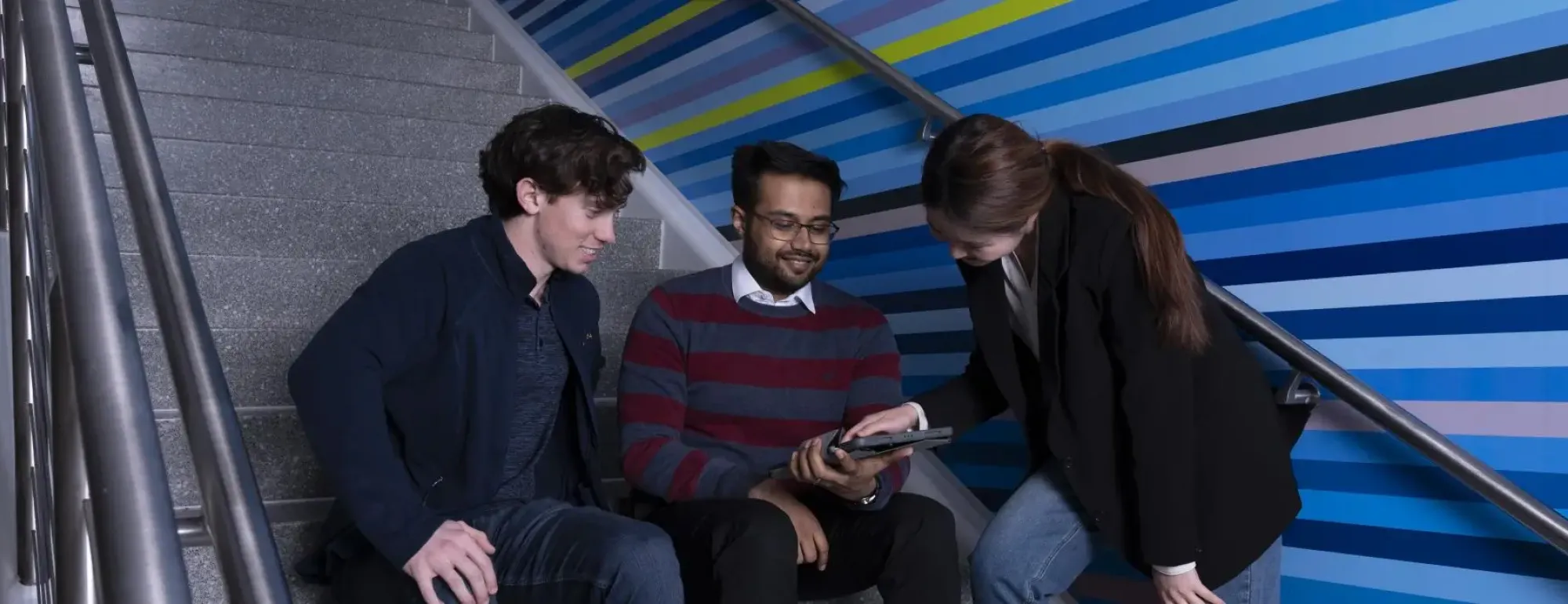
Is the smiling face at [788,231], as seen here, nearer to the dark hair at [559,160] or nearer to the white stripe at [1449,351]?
the dark hair at [559,160]

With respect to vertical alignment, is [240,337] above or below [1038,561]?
above

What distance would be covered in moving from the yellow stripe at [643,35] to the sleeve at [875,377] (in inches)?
41.6

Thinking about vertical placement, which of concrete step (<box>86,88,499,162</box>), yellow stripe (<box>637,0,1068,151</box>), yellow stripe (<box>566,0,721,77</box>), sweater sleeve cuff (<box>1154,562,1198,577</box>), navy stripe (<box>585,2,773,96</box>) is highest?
yellow stripe (<box>566,0,721,77</box>)

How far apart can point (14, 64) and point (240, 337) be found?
0.94 meters

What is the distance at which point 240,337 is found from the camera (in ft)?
7.71

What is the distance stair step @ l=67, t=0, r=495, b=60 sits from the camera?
3668 millimetres

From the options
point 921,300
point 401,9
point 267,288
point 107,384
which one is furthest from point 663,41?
point 107,384

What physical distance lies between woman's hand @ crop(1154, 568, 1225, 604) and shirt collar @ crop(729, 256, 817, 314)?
81 centimetres

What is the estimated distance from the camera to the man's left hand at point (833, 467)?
1.88 meters

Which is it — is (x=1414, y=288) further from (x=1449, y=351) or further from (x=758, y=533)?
(x=758, y=533)

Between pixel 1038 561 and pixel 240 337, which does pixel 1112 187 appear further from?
pixel 240 337

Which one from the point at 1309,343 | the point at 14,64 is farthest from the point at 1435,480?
the point at 14,64

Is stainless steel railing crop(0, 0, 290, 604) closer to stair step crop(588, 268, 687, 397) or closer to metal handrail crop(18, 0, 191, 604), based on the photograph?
metal handrail crop(18, 0, 191, 604)

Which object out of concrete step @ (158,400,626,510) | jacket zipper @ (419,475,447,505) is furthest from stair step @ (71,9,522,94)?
jacket zipper @ (419,475,447,505)
